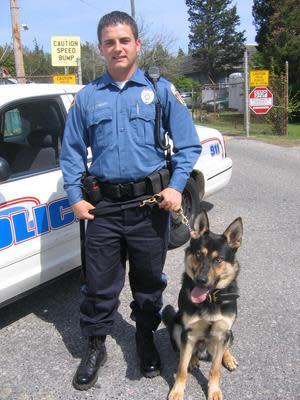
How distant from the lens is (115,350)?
130 inches

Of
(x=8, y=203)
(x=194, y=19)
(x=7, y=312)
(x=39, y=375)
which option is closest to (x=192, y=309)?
(x=39, y=375)

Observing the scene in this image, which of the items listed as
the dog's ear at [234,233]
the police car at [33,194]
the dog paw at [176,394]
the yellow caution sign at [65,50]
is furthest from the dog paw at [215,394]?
the yellow caution sign at [65,50]

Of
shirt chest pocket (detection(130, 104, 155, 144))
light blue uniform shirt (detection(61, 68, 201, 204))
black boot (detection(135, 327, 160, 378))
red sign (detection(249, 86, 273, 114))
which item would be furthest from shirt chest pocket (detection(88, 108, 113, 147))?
red sign (detection(249, 86, 273, 114))

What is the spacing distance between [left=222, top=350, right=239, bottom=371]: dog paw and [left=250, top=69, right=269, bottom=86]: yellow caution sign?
1250 centimetres

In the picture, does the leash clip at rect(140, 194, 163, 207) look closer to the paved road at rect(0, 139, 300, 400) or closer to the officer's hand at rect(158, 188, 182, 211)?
the officer's hand at rect(158, 188, 182, 211)

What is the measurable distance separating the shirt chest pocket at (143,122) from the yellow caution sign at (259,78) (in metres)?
12.5

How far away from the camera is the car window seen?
364 cm

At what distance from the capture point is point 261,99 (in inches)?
566

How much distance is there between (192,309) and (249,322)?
103cm

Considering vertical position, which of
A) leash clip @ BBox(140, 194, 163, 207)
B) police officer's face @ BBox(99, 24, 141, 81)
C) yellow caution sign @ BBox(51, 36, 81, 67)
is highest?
yellow caution sign @ BBox(51, 36, 81, 67)

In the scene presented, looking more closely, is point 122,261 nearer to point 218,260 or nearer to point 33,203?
point 218,260

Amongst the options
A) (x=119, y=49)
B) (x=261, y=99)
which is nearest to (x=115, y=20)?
(x=119, y=49)

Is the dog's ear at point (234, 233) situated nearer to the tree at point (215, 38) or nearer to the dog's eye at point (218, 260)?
the dog's eye at point (218, 260)

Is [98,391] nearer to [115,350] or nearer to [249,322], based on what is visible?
[115,350]
